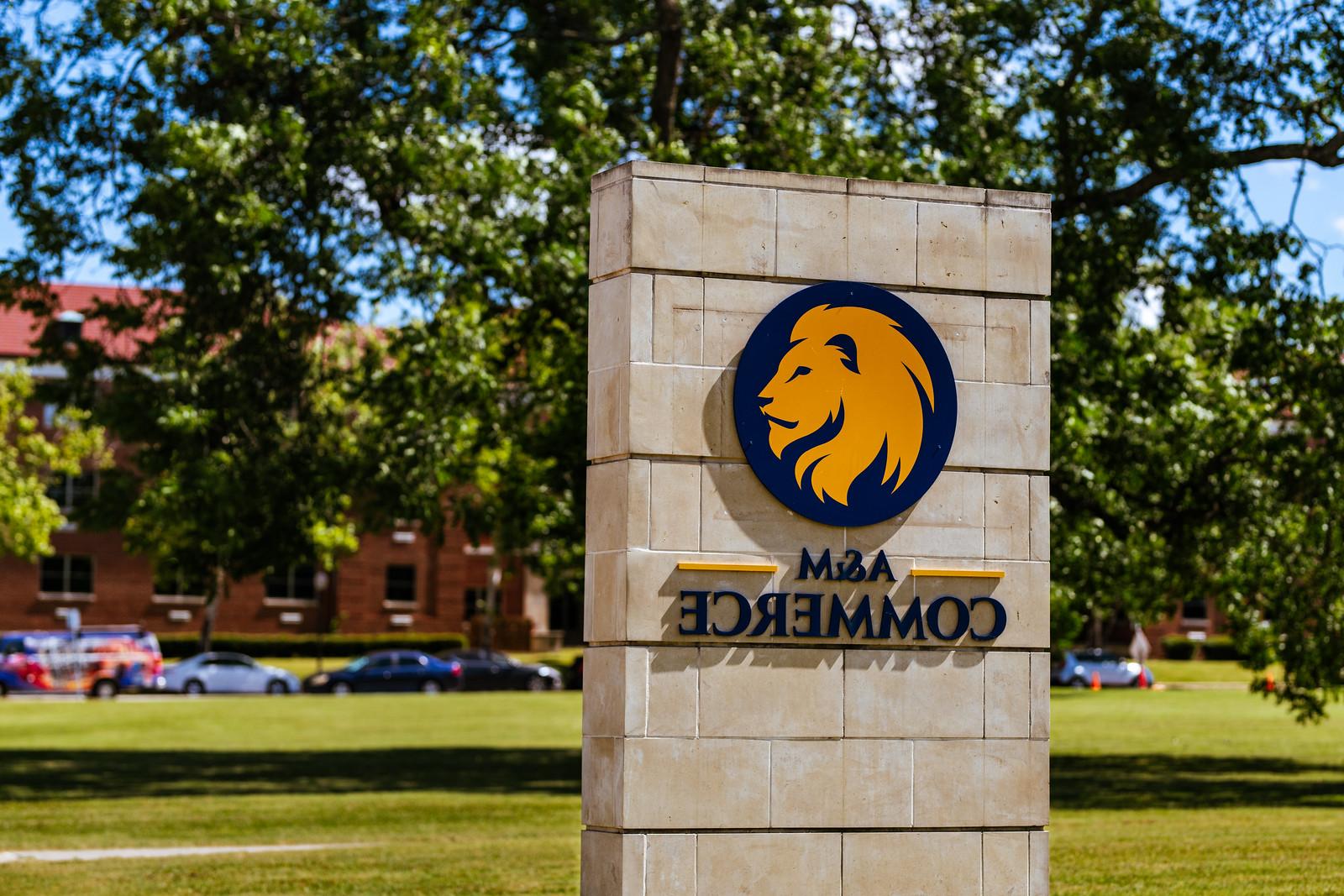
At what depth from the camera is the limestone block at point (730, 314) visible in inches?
351

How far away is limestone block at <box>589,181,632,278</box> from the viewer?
891cm

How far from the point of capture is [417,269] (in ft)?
65.3

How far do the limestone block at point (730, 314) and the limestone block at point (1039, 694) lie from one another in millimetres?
2169

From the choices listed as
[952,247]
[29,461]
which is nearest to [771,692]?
[952,247]

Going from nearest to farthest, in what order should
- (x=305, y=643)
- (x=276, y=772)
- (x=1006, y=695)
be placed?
(x=1006, y=695) < (x=276, y=772) < (x=305, y=643)

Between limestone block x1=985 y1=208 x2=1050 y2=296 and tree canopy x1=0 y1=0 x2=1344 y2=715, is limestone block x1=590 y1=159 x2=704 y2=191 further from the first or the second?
tree canopy x1=0 y1=0 x2=1344 y2=715

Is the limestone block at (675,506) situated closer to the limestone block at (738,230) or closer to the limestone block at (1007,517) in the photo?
the limestone block at (738,230)

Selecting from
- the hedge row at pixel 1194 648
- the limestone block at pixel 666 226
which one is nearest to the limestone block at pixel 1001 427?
the limestone block at pixel 666 226

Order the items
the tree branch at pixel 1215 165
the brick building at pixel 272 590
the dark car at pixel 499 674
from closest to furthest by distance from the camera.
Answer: the tree branch at pixel 1215 165, the dark car at pixel 499 674, the brick building at pixel 272 590

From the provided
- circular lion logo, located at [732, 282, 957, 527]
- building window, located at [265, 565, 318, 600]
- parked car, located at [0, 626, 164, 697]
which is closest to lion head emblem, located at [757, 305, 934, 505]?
circular lion logo, located at [732, 282, 957, 527]

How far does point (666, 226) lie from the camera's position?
8.93 metres

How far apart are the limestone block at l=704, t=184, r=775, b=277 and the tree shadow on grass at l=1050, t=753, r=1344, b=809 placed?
13233 mm

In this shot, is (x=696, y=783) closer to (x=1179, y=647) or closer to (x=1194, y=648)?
(x=1194, y=648)

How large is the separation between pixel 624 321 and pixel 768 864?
2.66m
